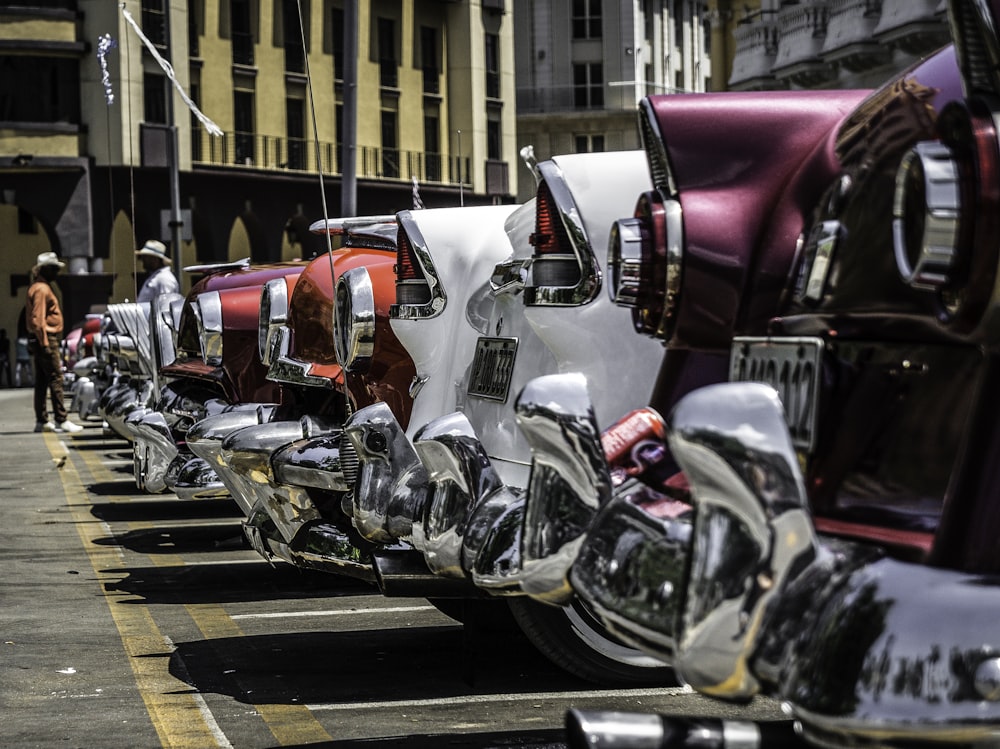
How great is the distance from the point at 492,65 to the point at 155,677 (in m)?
50.9

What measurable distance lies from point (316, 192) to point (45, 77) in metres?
8.44

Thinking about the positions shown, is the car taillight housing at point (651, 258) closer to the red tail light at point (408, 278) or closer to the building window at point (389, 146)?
the red tail light at point (408, 278)

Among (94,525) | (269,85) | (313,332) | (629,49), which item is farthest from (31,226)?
(313,332)

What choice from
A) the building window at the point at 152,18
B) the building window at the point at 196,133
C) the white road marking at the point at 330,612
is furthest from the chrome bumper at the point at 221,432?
the building window at the point at 196,133

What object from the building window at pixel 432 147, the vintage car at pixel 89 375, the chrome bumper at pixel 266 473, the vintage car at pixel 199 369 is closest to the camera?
the chrome bumper at pixel 266 473

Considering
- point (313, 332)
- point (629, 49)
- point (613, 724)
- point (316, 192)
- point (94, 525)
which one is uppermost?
point (629, 49)

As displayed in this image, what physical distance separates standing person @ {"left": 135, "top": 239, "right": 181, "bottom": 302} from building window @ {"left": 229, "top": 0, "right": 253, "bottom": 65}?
106ft

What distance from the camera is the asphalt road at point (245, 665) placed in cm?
518

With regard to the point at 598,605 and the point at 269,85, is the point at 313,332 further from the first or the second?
the point at 269,85

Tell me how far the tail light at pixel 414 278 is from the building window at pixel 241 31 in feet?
140

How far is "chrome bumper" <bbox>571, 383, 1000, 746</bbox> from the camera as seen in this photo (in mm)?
2207

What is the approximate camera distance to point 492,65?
55844 millimetres

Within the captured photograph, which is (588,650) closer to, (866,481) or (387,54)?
(866,481)

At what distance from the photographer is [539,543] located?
3.30 m
